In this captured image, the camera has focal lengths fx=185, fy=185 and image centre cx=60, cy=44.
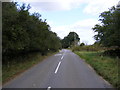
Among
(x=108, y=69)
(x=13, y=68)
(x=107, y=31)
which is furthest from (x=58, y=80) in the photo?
(x=107, y=31)

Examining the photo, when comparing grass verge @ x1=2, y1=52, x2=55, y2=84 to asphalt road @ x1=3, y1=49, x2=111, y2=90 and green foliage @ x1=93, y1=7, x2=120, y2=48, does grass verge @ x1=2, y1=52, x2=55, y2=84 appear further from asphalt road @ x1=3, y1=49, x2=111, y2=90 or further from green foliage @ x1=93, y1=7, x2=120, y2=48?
green foliage @ x1=93, y1=7, x2=120, y2=48

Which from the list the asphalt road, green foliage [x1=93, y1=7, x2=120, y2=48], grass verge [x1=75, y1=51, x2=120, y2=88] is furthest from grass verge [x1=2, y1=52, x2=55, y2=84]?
green foliage [x1=93, y1=7, x2=120, y2=48]

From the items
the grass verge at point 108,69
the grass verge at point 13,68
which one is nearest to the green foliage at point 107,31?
the grass verge at point 108,69

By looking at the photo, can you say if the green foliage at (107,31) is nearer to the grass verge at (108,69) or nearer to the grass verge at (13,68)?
the grass verge at (108,69)

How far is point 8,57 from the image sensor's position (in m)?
22.0

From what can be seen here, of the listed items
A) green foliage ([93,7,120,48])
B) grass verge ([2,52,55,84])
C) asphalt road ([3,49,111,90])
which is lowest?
asphalt road ([3,49,111,90])

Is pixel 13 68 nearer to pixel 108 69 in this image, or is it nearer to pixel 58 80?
pixel 58 80

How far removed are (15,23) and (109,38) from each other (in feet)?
57.5

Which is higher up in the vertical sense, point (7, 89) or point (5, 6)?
point (5, 6)

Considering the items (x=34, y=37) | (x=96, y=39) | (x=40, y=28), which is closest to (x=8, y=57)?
(x=34, y=37)

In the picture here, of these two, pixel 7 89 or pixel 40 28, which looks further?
pixel 40 28

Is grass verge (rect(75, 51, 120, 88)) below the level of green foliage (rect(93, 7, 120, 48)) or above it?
below

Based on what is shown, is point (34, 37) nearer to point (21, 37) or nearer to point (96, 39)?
point (21, 37)

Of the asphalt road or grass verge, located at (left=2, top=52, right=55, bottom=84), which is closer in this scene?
the asphalt road
